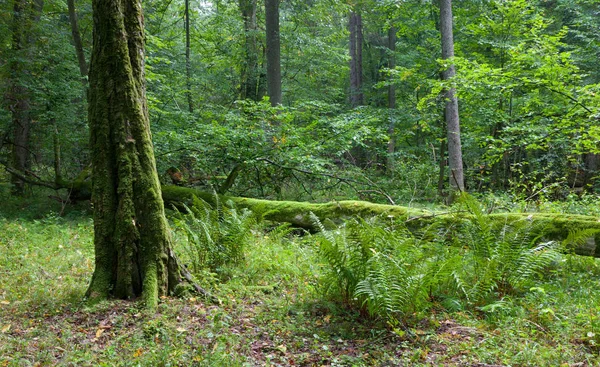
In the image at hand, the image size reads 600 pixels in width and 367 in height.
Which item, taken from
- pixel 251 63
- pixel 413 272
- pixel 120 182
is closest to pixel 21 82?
pixel 251 63

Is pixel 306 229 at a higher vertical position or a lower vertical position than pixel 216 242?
lower

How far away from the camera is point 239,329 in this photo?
157 inches

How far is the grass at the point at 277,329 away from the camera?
11.1 ft

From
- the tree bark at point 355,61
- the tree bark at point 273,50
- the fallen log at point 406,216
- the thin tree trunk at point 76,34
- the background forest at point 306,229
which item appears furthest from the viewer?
the tree bark at point 355,61

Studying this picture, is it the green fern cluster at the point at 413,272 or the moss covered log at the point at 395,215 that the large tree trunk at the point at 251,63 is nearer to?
the moss covered log at the point at 395,215

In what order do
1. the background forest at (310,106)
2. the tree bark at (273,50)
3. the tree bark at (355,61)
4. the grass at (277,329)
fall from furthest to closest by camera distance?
the tree bark at (355,61) < the tree bark at (273,50) < the background forest at (310,106) < the grass at (277,329)

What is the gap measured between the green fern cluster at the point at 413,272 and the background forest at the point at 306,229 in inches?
0.9

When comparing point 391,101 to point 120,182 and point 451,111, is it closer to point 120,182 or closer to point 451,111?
point 451,111

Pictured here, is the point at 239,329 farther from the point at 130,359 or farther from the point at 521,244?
the point at 521,244

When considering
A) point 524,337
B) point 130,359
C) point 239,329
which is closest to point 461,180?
point 524,337

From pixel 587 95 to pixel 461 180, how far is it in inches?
164

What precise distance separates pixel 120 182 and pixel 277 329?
7.72 ft

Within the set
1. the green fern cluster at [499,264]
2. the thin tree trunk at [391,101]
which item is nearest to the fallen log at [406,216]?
the green fern cluster at [499,264]

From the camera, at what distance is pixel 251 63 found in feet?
53.5
